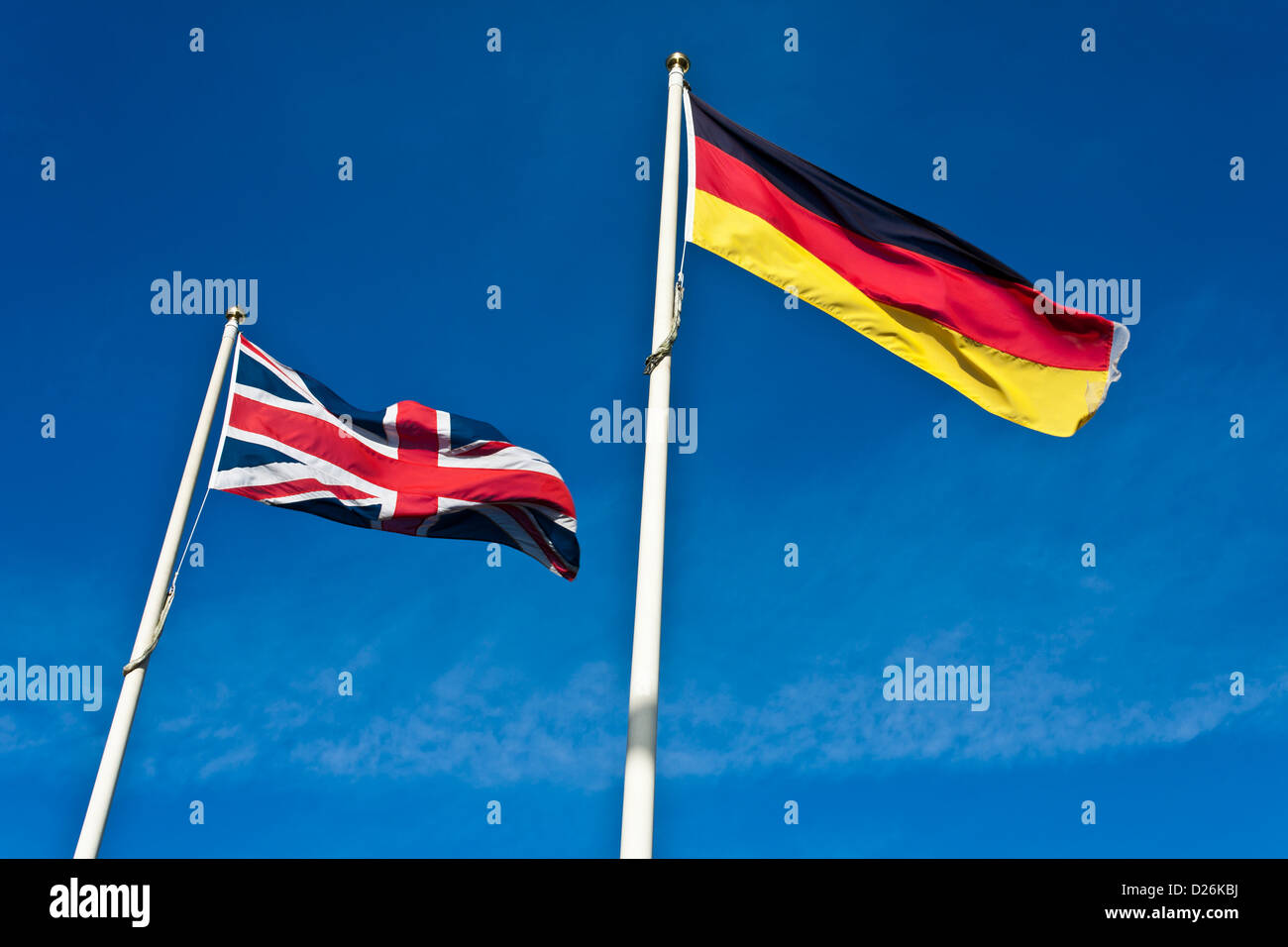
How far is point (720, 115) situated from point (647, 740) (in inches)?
259

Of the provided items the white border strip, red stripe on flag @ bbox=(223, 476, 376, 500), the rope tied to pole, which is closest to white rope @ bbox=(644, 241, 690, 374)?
the rope tied to pole

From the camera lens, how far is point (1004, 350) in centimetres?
1107

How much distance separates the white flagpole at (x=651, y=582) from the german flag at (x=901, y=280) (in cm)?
77

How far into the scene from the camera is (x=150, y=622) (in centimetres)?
1309

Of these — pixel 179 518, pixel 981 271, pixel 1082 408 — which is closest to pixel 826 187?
pixel 981 271

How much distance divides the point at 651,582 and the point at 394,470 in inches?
284

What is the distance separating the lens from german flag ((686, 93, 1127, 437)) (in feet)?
33.0

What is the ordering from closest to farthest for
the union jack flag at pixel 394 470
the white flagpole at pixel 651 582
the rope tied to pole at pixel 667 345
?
the white flagpole at pixel 651 582 → the rope tied to pole at pixel 667 345 → the union jack flag at pixel 394 470

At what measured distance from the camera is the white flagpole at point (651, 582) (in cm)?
697

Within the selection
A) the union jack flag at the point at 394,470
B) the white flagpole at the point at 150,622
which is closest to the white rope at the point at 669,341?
the union jack flag at the point at 394,470

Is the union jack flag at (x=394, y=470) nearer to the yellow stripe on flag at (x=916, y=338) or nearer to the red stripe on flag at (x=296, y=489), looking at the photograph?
the red stripe on flag at (x=296, y=489)

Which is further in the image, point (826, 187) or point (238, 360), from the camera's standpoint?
point (238, 360)

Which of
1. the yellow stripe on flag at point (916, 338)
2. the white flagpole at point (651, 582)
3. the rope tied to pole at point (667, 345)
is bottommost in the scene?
the white flagpole at point (651, 582)
